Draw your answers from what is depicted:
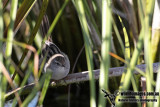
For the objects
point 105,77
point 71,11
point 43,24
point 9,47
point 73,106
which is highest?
point 71,11

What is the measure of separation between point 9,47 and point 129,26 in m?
1.41

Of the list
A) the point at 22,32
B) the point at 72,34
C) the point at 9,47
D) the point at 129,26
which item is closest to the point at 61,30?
the point at 72,34

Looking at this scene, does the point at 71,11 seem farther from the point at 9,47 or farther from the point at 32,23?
the point at 9,47

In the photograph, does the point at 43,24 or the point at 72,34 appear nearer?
the point at 43,24

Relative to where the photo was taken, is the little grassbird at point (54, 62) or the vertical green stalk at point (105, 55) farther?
the little grassbird at point (54, 62)

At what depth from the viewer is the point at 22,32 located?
2.32 metres

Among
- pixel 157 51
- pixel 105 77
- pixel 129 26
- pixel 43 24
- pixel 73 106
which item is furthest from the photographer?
pixel 73 106

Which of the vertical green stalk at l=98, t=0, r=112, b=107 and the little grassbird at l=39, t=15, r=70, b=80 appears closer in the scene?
the vertical green stalk at l=98, t=0, r=112, b=107

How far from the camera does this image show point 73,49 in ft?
7.70

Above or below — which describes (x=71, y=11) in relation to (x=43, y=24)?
above

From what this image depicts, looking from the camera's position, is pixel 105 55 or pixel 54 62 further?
pixel 54 62

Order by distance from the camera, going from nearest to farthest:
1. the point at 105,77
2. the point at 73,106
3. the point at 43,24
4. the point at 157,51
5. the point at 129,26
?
1. the point at 105,77
2. the point at 43,24
3. the point at 157,51
4. the point at 129,26
5. the point at 73,106

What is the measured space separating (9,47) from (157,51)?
1.27 meters

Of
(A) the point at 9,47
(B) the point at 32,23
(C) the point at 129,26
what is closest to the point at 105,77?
(A) the point at 9,47
